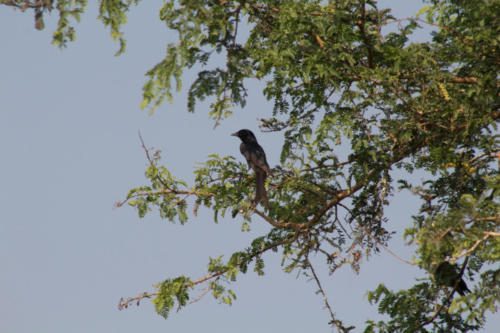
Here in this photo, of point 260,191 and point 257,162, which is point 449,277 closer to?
point 260,191

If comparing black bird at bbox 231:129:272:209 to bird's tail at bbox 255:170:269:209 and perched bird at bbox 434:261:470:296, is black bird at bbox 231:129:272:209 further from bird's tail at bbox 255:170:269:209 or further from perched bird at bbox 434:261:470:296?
perched bird at bbox 434:261:470:296

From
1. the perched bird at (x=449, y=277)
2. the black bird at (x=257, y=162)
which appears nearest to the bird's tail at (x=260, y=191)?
the black bird at (x=257, y=162)

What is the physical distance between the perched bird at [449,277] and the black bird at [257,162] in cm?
258

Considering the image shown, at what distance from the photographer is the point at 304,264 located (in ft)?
28.1

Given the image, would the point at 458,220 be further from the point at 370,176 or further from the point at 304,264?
the point at 304,264

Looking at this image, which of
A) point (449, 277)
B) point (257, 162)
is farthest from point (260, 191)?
point (449, 277)

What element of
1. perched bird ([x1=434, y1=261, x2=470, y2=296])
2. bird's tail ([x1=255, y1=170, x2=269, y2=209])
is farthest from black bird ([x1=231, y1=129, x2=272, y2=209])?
perched bird ([x1=434, y1=261, x2=470, y2=296])

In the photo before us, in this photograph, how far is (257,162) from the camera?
9227 mm

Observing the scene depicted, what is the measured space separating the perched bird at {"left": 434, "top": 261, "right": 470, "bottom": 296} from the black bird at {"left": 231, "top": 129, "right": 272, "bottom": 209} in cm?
258

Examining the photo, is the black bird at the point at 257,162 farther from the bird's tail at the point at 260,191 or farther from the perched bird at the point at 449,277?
the perched bird at the point at 449,277

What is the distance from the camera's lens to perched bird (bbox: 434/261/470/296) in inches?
295

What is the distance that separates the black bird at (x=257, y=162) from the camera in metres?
8.73

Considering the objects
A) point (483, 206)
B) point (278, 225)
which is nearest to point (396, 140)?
point (483, 206)

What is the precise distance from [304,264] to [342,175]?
1.40m
